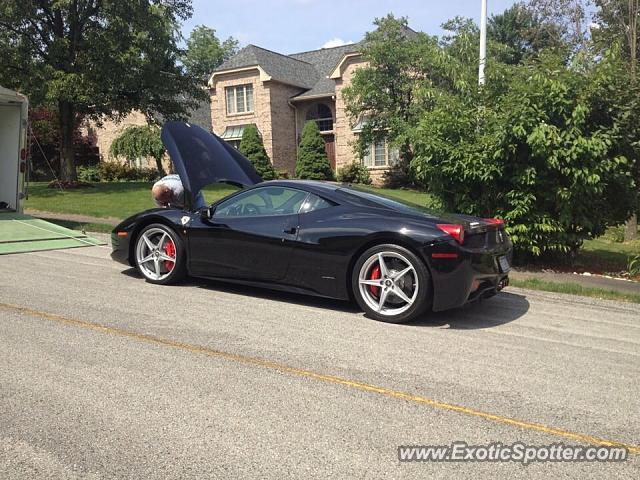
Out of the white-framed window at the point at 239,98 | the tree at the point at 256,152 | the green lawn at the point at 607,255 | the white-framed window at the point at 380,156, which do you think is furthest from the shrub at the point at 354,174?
the green lawn at the point at 607,255

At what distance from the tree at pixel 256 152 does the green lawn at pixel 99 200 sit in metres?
8.38

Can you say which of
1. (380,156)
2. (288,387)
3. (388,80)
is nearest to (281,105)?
(380,156)

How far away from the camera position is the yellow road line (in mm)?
3248

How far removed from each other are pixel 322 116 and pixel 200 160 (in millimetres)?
31251

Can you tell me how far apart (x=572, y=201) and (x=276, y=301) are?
4.93 metres

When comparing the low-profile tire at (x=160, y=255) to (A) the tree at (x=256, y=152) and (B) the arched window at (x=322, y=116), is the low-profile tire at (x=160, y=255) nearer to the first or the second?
(A) the tree at (x=256, y=152)

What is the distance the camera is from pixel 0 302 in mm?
5906

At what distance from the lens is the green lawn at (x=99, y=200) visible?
16125 millimetres

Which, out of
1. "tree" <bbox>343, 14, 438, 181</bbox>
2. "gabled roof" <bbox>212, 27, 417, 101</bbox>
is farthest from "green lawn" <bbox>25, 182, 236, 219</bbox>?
"gabled roof" <bbox>212, 27, 417, 101</bbox>

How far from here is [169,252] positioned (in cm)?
685

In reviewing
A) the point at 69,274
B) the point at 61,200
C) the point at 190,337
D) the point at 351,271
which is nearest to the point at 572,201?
the point at 351,271

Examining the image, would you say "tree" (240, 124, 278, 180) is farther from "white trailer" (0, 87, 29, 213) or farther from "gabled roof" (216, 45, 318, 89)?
"white trailer" (0, 87, 29, 213)

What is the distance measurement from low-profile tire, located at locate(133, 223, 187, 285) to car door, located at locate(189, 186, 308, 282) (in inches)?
7.6

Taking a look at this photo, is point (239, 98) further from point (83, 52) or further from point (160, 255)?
point (160, 255)
